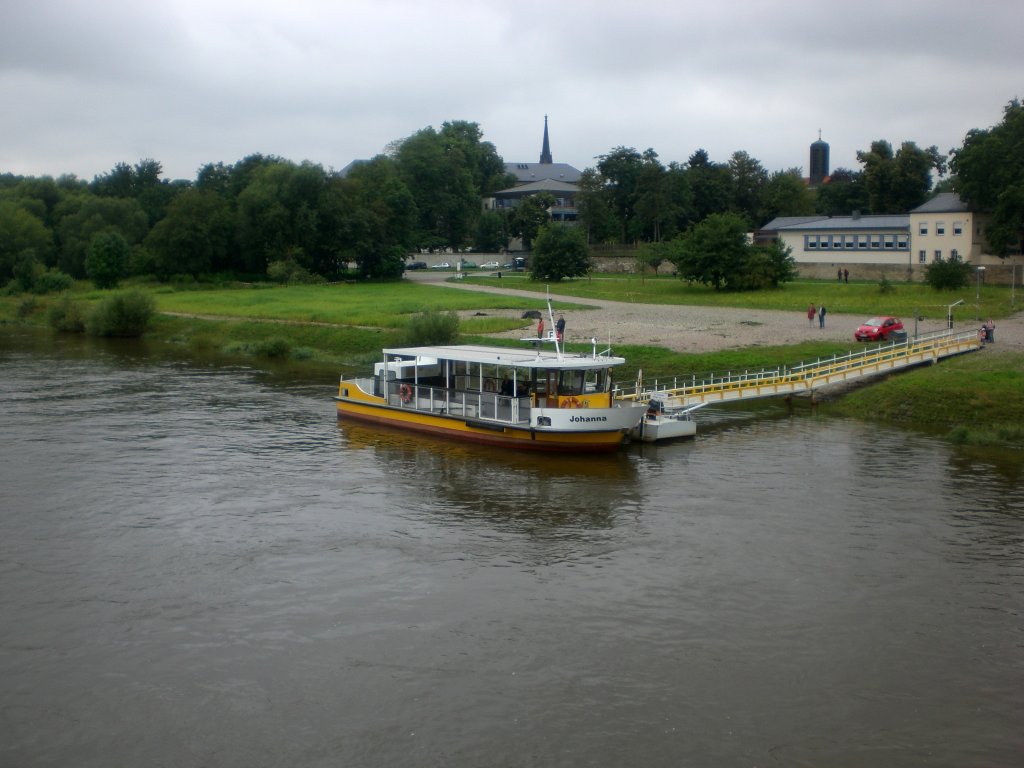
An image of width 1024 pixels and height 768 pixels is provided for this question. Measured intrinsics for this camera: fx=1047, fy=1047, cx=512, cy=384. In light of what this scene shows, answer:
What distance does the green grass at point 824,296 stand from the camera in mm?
63281

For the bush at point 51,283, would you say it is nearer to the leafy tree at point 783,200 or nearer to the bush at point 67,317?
the bush at point 67,317

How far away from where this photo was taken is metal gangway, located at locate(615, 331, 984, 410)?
39.8m

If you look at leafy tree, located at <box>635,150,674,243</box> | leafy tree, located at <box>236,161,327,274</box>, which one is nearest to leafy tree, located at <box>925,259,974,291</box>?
leafy tree, located at <box>635,150,674,243</box>

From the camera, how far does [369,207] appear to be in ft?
366

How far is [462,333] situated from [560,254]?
131 ft

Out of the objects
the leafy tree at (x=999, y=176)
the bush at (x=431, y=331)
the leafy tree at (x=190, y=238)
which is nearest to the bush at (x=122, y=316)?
the bush at (x=431, y=331)

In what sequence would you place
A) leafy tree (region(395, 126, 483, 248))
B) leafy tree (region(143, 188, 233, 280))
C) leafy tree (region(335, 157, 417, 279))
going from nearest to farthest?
1. leafy tree (region(143, 188, 233, 280))
2. leafy tree (region(335, 157, 417, 279))
3. leafy tree (region(395, 126, 483, 248))

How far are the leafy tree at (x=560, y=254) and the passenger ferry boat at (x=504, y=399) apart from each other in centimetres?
5937

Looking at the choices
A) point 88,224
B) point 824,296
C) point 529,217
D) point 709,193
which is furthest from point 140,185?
point 824,296

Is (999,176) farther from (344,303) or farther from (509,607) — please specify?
(509,607)

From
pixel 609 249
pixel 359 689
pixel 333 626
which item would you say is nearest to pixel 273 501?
pixel 333 626

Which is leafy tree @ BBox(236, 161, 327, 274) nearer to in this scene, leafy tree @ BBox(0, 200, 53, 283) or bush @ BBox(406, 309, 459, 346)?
leafy tree @ BBox(0, 200, 53, 283)

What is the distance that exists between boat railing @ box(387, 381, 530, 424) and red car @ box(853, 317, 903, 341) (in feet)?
77.6

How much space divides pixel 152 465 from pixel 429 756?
19673 millimetres
